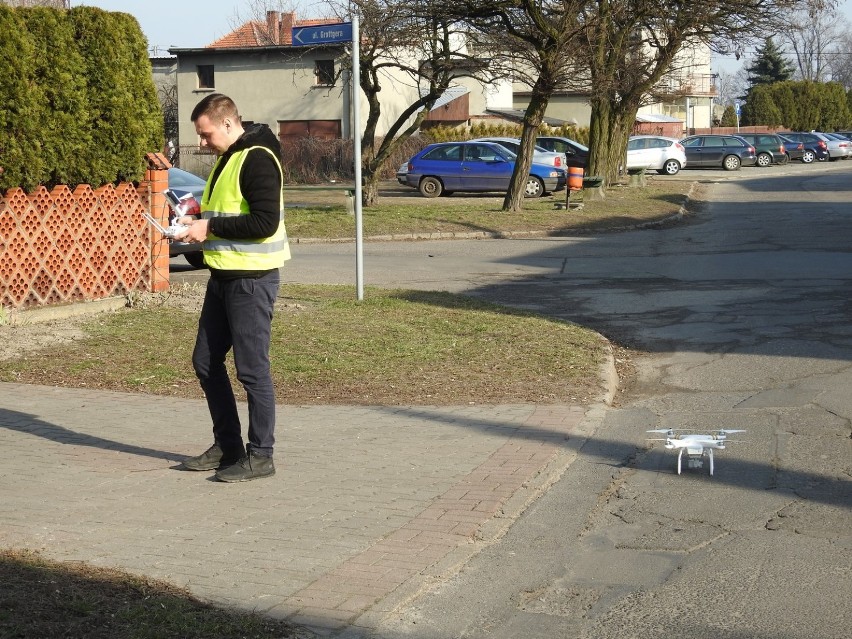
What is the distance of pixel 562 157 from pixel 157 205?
21641 millimetres

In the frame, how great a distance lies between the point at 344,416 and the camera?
316 inches

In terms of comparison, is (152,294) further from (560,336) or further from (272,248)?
(272,248)

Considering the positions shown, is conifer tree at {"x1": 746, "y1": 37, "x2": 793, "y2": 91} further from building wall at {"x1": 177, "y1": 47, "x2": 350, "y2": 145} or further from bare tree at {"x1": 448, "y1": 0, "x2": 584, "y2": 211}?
bare tree at {"x1": 448, "y1": 0, "x2": 584, "y2": 211}

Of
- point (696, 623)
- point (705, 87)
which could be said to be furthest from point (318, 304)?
point (705, 87)

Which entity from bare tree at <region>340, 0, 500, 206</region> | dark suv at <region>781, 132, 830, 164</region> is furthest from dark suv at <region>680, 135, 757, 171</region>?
bare tree at <region>340, 0, 500, 206</region>

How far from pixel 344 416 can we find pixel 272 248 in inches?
90.0

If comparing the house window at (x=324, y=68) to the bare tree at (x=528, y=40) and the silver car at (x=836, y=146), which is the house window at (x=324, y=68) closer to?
the bare tree at (x=528, y=40)

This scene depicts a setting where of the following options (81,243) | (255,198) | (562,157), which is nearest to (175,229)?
(255,198)

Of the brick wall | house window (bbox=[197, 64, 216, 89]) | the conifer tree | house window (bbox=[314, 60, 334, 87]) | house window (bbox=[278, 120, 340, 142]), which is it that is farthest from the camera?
the conifer tree

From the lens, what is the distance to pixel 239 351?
6039 millimetres

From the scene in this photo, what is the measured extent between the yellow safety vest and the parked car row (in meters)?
23.4

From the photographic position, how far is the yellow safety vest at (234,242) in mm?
5953

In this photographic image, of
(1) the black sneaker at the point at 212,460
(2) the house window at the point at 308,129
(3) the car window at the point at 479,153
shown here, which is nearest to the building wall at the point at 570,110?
(2) the house window at the point at 308,129

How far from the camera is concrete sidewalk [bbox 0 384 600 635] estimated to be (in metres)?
4.79
